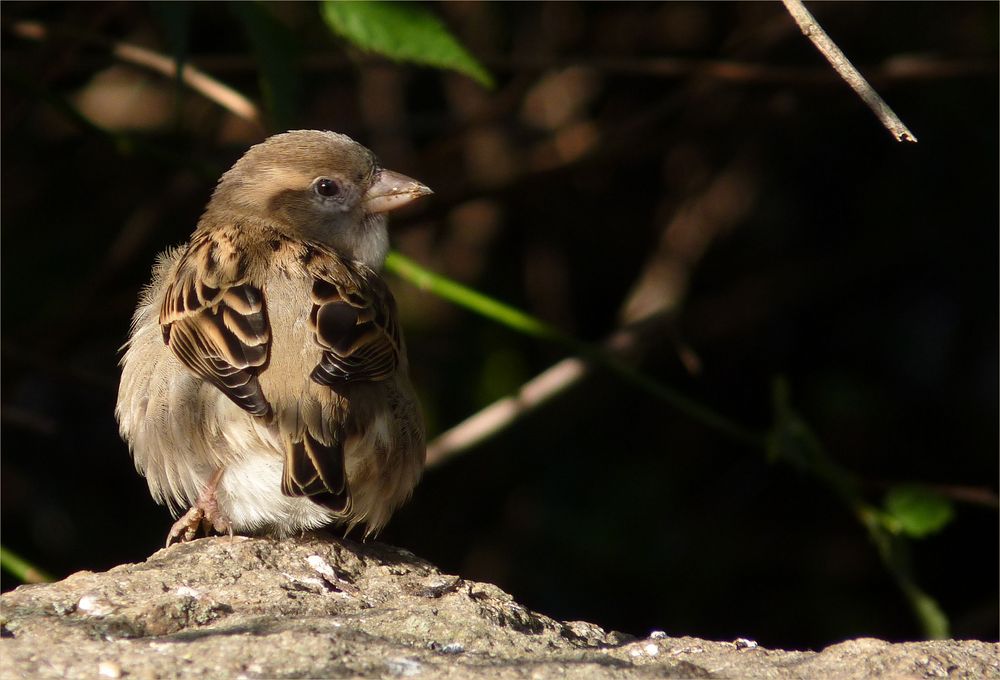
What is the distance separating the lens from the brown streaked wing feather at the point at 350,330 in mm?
3414

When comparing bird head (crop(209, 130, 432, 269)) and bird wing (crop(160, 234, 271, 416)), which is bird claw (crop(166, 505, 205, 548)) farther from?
bird head (crop(209, 130, 432, 269))

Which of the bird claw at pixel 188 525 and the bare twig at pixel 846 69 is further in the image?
the bird claw at pixel 188 525

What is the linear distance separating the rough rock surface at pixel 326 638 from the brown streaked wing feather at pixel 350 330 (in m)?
0.54

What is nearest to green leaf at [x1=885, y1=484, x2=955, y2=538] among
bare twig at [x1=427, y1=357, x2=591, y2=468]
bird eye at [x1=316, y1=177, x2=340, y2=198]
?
bare twig at [x1=427, y1=357, x2=591, y2=468]

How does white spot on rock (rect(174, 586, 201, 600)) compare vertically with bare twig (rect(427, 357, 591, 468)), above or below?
below

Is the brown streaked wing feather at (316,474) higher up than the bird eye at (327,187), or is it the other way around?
the bird eye at (327,187)

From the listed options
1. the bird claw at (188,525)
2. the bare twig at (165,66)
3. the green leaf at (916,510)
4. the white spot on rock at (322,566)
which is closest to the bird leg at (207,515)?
the bird claw at (188,525)

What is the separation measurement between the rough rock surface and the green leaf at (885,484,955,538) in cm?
138

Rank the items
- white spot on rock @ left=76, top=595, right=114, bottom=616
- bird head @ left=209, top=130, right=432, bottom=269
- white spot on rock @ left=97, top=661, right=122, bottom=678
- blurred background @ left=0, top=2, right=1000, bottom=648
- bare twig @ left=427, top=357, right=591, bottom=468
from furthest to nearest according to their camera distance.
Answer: blurred background @ left=0, top=2, right=1000, bottom=648
bare twig @ left=427, top=357, right=591, bottom=468
bird head @ left=209, top=130, right=432, bottom=269
white spot on rock @ left=76, top=595, right=114, bottom=616
white spot on rock @ left=97, top=661, right=122, bottom=678

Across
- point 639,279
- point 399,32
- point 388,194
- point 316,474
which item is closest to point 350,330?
point 316,474

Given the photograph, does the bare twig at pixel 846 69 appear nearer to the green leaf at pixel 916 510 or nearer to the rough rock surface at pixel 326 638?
the rough rock surface at pixel 326 638

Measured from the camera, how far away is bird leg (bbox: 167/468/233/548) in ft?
11.2

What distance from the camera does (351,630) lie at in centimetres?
253

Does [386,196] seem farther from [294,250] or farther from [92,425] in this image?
[92,425]
